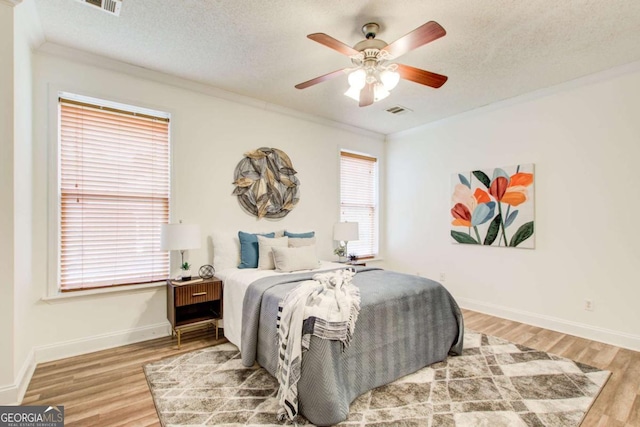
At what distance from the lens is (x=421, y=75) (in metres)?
2.32

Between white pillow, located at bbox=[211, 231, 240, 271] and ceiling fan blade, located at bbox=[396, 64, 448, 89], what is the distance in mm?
2466

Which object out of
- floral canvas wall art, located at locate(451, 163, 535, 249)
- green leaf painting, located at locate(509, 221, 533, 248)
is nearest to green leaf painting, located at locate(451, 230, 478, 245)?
floral canvas wall art, located at locate(451, 163, 535, 249)

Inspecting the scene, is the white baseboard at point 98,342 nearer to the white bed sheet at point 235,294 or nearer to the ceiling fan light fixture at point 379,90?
the white bed sheet at point 235,294

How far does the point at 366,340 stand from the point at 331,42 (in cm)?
205

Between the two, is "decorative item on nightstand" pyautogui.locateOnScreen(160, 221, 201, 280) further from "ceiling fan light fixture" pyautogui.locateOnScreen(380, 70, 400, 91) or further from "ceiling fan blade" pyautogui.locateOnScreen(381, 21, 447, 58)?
"ceiling fan blade" pyautogui.locateOnScreen(381, 21, 447, 58)

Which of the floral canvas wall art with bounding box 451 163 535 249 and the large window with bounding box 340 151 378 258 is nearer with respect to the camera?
the floral canvas wall art with bounding box 451 163 535 249

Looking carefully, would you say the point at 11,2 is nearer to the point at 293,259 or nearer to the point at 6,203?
the point at 6,203

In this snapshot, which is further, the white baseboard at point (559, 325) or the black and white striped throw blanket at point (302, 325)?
the white baseboard at point (559, 325)

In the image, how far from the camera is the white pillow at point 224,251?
3453 millimetres

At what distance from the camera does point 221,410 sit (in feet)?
6.54

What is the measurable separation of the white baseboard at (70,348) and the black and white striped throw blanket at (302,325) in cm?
173

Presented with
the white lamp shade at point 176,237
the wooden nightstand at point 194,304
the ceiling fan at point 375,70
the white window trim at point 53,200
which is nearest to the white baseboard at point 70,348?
the wooden nightstand at point 194,304

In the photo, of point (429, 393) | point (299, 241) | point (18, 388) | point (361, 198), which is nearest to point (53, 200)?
point (18, 388)

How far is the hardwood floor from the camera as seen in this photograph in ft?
6.41
